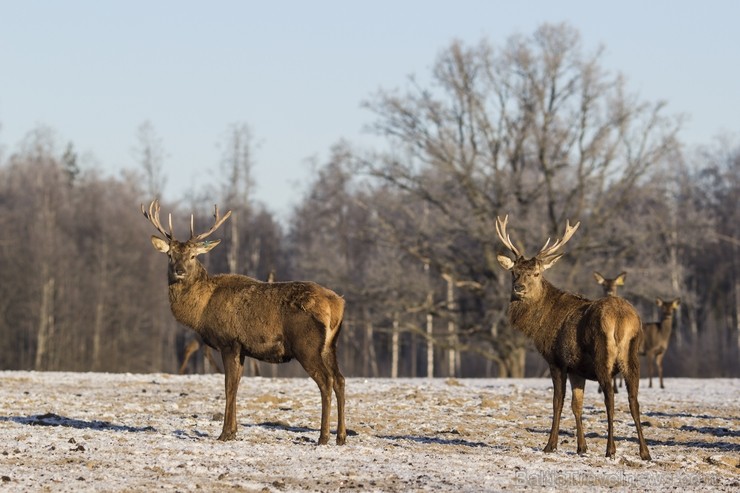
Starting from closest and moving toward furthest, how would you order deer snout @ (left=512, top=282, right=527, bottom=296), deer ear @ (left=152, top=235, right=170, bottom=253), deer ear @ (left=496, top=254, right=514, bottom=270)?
deer snout @ (left=512, top=282, right=527, bottom=296), deer ear @ (left=152, top=235, right=170, bottom=253), deer ear @ (left=496, top=254, right=514, bottom=270)

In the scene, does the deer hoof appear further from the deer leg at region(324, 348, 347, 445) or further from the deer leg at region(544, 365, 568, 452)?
the deer leg at region(544, 365, 568, 452)

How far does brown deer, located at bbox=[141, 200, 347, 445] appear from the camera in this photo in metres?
12.6

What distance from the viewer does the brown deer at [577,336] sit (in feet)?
40.1

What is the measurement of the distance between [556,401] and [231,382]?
136 inches

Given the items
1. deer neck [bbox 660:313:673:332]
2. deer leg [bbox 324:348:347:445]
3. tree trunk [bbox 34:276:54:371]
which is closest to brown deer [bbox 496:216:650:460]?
deer leg [bbox 324:348:347:445]

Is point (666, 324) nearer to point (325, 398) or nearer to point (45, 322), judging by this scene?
point (325, 398)

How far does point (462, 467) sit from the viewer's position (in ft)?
36.7

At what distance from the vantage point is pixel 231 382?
12969mm

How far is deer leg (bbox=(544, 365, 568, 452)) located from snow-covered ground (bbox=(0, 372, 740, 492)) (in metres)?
0.21

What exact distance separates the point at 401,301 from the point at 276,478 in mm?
26841

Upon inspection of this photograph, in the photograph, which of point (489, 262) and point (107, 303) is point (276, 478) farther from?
point (107, 303)

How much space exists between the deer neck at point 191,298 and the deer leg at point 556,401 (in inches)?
153

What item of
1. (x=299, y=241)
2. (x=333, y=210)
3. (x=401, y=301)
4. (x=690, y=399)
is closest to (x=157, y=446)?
(x=690, y=399)

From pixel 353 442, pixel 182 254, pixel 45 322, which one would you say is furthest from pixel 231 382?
pixel 45 322
